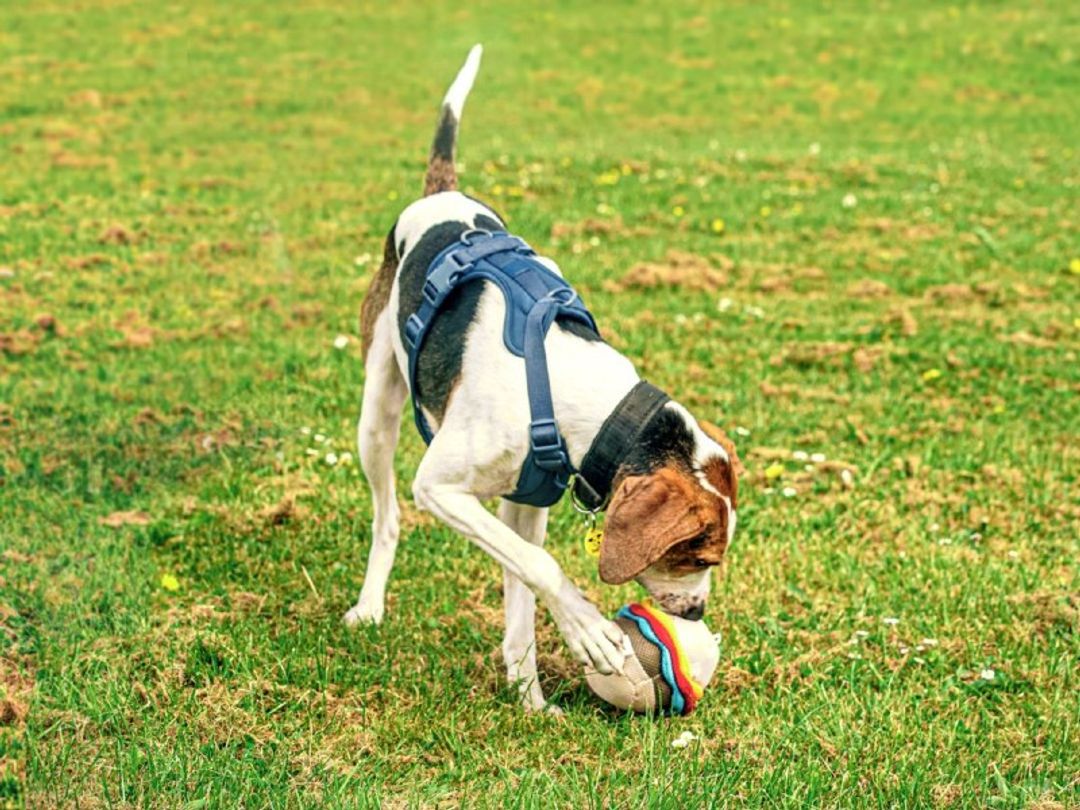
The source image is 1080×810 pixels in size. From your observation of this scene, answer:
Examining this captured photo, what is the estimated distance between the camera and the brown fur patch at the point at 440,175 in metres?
5.97

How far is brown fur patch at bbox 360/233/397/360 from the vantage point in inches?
214

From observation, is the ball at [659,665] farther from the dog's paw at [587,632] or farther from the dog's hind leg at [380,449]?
the dog's hind leg at [380,449]

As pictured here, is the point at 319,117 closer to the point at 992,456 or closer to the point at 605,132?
the point at 605,132

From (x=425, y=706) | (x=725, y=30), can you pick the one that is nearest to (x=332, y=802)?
(x=425, y=706)

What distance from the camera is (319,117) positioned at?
1830 cm

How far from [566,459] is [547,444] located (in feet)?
0.30

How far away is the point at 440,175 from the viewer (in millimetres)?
5980

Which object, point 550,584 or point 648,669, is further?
point 648,669

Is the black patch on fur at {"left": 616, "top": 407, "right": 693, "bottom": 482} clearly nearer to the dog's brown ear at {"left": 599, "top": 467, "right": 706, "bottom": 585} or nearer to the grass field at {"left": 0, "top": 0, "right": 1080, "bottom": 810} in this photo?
the dog's brown ear at {"left": 599, "top": 467, "right": 706, "bottom": 585}

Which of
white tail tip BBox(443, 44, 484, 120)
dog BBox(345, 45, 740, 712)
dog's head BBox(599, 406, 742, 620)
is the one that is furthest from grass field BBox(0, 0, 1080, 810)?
white tail tip BBox(443, 44, 484, 120)

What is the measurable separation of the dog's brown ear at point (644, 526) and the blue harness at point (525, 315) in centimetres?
37

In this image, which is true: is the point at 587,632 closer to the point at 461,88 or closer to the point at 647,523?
the point at 647,523

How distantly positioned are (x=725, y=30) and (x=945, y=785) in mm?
22546

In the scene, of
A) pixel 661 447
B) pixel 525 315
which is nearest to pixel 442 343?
pixel 525 315
